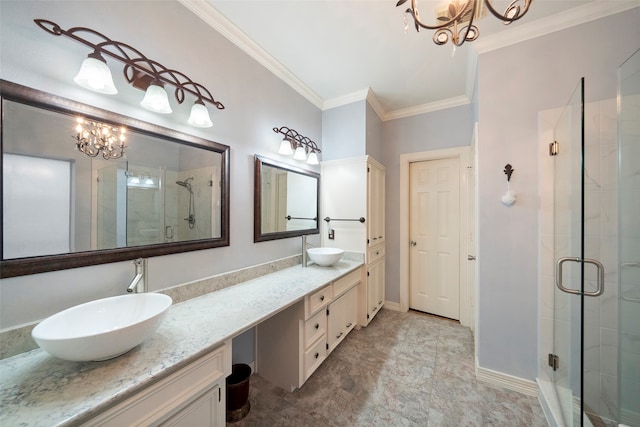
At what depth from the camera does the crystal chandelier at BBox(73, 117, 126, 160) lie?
1.03 meters

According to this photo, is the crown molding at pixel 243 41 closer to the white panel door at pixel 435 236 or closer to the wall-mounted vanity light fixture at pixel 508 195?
the white panel door at pixel 435 236

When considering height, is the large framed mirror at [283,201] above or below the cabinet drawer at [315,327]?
above

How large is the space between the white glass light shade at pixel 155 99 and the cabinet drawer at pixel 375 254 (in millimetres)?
2176

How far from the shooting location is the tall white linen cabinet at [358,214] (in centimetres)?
248

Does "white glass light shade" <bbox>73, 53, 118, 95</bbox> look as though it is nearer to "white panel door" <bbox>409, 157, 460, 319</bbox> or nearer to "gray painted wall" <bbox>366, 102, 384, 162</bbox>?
"gray painted wall" <bbox>366, 102, 384, 162</bbox>

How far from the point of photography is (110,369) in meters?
0.78

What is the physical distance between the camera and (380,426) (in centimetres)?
137

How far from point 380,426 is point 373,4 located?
A: 272 cm

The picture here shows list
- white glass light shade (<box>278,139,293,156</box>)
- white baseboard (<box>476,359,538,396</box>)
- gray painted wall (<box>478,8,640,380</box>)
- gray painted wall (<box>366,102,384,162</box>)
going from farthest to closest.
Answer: gray painted wall (<box>366,102,384,162</box>)
white glass light shade (<box>278,139,293,156</box>)
white baseboard (<box>476,359,538,396</box>)
gray painted wall (<box>478,8,640,380</box>)

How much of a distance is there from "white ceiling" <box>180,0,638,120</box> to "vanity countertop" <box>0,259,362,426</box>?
6.28 feet

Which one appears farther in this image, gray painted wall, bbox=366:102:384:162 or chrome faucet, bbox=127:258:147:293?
gray painted wall, bbox=366:102:384:162

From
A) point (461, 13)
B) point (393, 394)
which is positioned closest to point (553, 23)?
point (461, 13)

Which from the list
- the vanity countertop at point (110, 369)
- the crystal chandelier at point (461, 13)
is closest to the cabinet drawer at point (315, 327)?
the vanity countertop at point (110, 369)

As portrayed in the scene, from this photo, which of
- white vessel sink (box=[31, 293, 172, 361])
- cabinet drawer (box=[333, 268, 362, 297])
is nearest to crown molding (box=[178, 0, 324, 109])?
white vessel sink (box=[31, 293, 172, 361])
